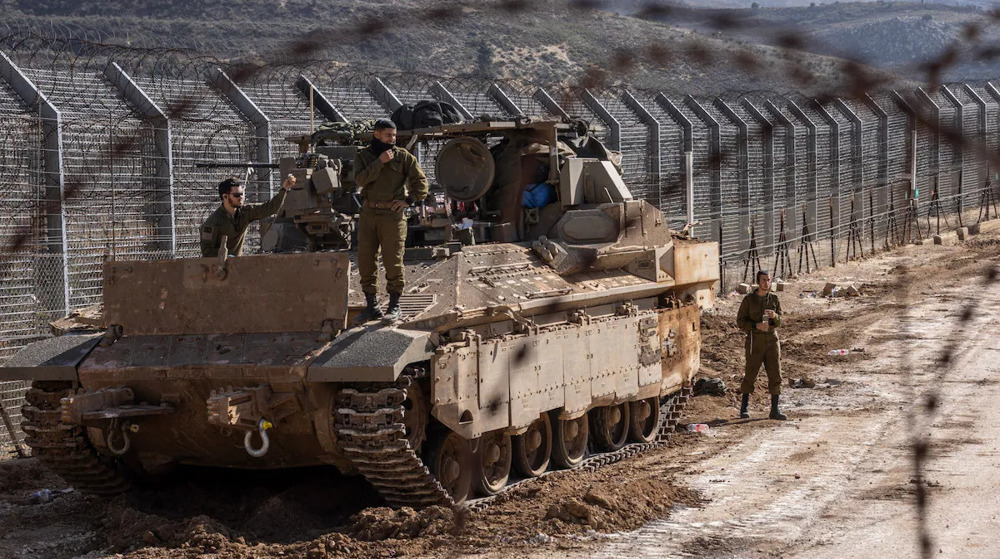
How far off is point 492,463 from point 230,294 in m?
2.57

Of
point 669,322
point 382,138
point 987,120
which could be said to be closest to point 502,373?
point 382,138

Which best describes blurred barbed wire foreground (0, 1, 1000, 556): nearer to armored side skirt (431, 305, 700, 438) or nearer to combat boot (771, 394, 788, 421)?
armored side skirt (431, 305, 700, 438)

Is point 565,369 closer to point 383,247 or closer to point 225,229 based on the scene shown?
point 383,247

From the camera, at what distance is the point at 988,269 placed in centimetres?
144

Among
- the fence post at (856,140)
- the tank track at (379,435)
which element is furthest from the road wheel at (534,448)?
the fence post at (856,140)

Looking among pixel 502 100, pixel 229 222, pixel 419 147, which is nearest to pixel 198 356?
pixel 229 222

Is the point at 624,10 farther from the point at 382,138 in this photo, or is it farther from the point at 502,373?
the point at 502,373

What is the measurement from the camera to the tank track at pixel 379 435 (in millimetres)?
8422

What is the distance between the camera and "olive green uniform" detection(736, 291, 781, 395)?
45.3 feet

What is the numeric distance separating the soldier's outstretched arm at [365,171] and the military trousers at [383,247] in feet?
0.82

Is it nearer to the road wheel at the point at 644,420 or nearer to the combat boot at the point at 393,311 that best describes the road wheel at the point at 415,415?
the combat boot at the point at 393,311

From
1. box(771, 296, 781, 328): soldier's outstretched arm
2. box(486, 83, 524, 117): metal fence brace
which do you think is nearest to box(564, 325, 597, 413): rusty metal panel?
box(771, 296, 781, 328): soldier's outstretched arm

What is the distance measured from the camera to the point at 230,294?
30.5ft

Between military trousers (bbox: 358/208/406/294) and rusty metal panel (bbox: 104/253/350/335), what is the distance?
0.15m
